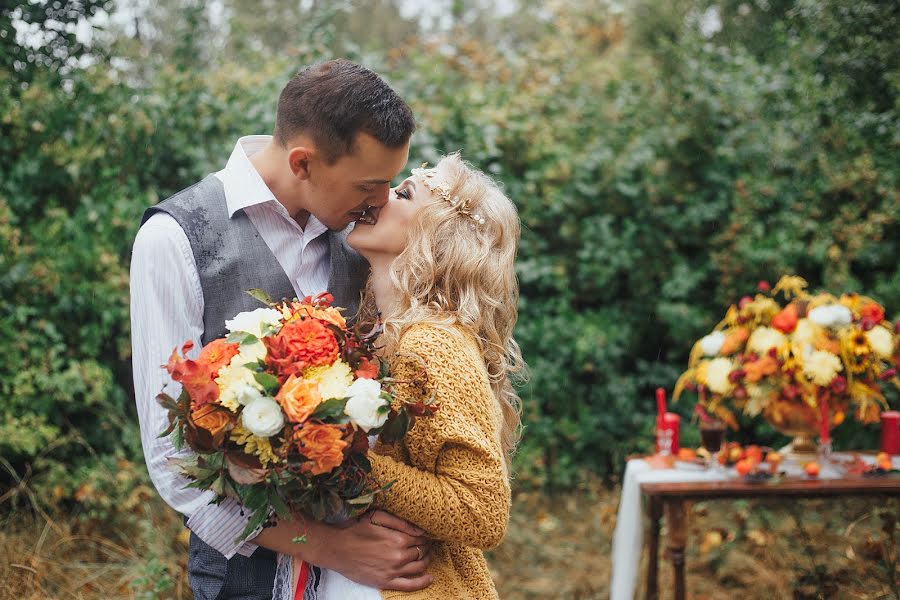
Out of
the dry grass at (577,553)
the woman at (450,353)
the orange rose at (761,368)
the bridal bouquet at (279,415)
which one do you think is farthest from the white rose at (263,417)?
the orange rose at (761,368)

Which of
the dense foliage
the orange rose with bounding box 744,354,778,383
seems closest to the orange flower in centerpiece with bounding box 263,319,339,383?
the orange rose with bounding box 744,354,778,383

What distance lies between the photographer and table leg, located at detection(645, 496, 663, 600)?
134 inches

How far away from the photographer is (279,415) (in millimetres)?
1495

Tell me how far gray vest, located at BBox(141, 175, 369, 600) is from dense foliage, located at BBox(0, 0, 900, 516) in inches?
92.5

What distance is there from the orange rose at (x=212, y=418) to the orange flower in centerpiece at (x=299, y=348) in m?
0.13

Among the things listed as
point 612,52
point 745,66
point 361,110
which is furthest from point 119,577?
point 612,52

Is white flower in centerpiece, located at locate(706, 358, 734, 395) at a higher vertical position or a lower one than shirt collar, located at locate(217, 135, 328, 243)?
lower

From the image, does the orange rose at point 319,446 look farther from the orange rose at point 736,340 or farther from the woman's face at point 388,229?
the orange rose at point 736,340

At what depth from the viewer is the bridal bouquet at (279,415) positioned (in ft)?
4.95

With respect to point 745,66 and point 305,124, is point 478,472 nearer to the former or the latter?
point 305,124

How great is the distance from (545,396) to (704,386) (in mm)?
1741

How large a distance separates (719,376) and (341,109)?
2286mm

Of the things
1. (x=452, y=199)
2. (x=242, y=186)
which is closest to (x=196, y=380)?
(x=242, y=186)

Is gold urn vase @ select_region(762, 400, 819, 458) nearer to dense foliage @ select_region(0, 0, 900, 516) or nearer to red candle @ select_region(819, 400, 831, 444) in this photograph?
red candle @ select_region(819, 400, 831, 444)
